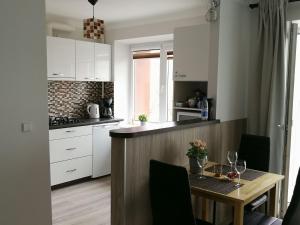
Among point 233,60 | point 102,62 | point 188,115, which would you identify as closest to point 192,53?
point 233,60

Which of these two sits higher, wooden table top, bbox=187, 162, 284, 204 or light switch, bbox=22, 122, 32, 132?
light switch, bbox=22, 122, 32, 132

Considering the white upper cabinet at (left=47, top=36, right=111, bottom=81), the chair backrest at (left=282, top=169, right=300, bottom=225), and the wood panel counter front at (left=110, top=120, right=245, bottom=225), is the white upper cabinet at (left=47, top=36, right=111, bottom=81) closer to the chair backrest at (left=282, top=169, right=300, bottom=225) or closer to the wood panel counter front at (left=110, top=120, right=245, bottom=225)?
the wood panel counter front at (left=110, top=120, right=245, bottom=225)

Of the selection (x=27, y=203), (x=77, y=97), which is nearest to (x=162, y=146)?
(x=27, y=203)

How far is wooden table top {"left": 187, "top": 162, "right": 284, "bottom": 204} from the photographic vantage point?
1992mm

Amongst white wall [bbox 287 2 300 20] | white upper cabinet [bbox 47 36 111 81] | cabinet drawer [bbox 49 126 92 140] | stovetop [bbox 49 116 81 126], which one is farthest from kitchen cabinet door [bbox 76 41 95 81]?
white wall [bbox 287 2 300 20]

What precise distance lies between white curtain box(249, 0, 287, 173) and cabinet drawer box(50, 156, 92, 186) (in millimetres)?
2534

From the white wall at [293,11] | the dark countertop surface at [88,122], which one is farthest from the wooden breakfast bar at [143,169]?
the dark countertop surface at [88,122]

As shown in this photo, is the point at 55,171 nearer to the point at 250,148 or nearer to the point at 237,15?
the point at 250,148

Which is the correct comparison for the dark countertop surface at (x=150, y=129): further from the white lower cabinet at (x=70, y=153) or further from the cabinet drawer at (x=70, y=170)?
the cabinet drawer at (x=70, y=170)

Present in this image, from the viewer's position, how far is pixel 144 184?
2.34 metres

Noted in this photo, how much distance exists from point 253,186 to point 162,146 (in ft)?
2.46

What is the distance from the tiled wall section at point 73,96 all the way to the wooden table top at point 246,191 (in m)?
3.06

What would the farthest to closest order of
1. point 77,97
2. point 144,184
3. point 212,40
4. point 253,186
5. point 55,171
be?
point 77,97
point 55,171
point 212,40
point 144,184
point 253,186

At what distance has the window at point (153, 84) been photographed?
188 inches
